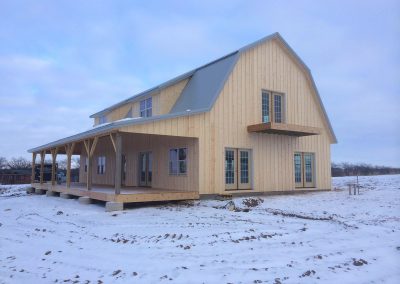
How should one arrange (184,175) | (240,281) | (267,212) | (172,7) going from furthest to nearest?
(184,175) < (172,7) < (267,212) < (240,281)

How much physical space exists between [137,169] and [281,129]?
7.50 meters

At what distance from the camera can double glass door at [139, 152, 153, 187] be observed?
18.0 meters

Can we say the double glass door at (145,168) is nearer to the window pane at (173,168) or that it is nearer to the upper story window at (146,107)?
the window pane at (173,168)

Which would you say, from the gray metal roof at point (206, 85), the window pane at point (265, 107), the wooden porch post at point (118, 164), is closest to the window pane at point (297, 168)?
the window pane at point (265, 107)

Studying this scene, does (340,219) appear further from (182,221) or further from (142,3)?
(142,3)

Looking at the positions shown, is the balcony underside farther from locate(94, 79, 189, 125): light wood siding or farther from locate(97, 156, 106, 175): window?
locate(97, 156, 106, 175): window

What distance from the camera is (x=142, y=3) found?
41.2 feet

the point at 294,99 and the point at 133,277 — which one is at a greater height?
the point at 294,99

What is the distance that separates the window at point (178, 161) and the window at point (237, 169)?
1760 mm

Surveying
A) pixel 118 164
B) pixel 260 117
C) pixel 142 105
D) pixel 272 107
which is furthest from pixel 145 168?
pixel 272 107

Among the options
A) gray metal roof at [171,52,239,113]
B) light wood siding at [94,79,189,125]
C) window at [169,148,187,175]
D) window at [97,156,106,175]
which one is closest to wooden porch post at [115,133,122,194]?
window at [169,148,187,175]

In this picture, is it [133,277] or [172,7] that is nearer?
[133,277]

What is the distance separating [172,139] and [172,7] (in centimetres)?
538

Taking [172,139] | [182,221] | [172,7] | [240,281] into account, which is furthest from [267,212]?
[172,7]
